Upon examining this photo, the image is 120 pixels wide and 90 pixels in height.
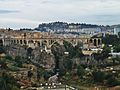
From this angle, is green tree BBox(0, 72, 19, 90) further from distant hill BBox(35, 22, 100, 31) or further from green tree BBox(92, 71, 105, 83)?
distant hill BBox(35, 22, 100, 31)

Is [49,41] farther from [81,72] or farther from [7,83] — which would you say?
Answer: [7,83]

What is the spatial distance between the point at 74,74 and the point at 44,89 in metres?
8.61

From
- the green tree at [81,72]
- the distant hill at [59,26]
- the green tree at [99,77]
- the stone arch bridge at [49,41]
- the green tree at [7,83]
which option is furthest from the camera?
the distant hill at [59,26]

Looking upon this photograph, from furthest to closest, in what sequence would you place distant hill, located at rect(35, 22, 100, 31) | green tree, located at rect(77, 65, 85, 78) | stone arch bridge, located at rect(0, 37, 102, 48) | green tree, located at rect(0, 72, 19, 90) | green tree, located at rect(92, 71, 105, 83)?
1. distant hill, located at rect(35, 22, 100, 31)
2. stone arch bridge, located at rect(0, 37, 102, 48)
3. green tree, located at rect(77, 65, 85, 78)
4. green tree, located at rect(92, 71, 105, 83)
5. green tree, located at rect(0, 72, 19, 90)

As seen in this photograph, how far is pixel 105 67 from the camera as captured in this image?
37750mm

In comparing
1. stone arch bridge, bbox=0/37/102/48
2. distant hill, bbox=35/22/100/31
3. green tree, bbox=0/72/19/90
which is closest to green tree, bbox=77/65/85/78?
green tree, bbox=0/72/19/90

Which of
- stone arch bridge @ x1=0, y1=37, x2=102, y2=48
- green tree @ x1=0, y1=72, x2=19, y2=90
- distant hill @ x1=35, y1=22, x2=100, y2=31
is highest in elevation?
green tree @ x1=0, y1=72, x2=19, y2=90

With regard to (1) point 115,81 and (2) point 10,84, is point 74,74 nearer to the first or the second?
(1) point 115,81

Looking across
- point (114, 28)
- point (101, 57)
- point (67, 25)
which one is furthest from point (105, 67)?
point (67, 25)

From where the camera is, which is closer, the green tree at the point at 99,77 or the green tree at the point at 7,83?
the green tree at the point at 7,83

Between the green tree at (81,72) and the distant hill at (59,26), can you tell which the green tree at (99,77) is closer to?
the green tree at (81,72)

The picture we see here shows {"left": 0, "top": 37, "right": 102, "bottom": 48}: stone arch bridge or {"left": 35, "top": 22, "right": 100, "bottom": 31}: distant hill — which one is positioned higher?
{"left": 0, "top": 37, "right": 102, "bottom": 48}: stone arch bridge

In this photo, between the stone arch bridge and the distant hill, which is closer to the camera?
the stone arch bridge

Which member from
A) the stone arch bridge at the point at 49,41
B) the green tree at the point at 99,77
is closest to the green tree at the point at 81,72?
the green tree at the point at 99,77
